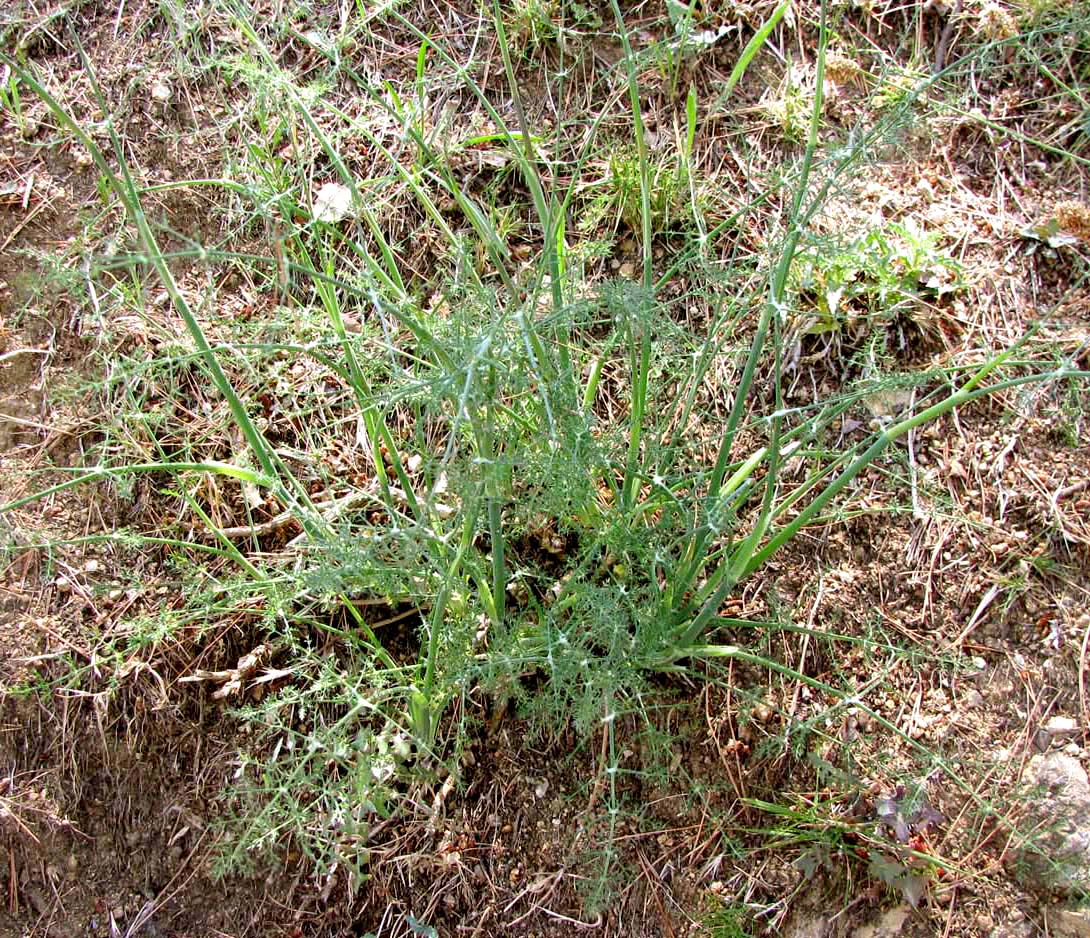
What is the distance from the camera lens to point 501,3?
2.78 meters

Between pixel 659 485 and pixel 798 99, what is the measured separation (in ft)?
4.79

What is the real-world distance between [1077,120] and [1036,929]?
2.03 metres

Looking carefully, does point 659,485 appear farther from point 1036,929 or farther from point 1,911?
point 1,911

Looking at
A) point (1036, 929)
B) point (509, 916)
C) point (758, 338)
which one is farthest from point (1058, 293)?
point (509, 916)

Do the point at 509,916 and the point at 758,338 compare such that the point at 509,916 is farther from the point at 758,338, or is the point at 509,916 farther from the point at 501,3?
the point at 501,3

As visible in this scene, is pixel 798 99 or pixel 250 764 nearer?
pixel 250 764

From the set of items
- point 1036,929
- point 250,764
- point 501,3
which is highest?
point 501,3

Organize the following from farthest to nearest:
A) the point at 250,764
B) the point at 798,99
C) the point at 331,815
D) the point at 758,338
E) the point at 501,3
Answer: the point at 501,3 → the point at 798,99 → the point at 250,764 → the point at 331,815 → the point at 758,338

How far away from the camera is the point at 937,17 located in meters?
2.70

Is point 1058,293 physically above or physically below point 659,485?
below

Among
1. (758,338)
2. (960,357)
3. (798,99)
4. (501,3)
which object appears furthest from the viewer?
(501,3)

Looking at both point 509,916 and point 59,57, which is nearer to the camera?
point 509,916

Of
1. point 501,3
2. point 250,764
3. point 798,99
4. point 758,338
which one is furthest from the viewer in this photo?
point 501,3

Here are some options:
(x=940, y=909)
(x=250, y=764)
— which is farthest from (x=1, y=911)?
(x=940, y=909)
